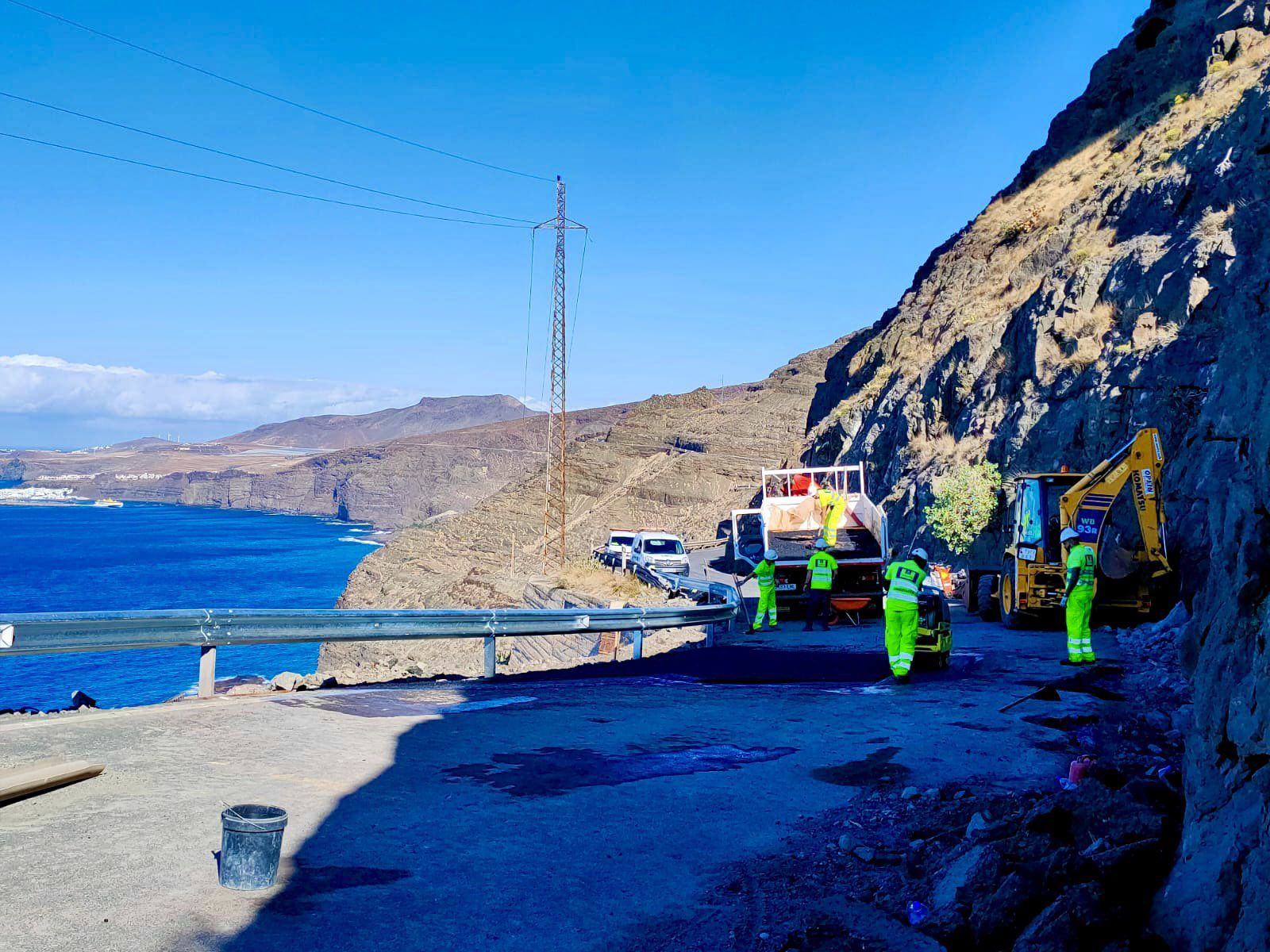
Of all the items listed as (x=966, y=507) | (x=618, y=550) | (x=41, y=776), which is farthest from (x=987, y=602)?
(x=618, y=550)

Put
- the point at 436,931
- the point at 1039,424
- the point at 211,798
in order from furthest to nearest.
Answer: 1. the point at 1039,424
2. the point at 211,798
3. the point at 436,931

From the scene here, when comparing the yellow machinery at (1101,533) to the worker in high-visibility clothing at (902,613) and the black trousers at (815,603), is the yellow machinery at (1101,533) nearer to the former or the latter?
the black trousers at (815,603)

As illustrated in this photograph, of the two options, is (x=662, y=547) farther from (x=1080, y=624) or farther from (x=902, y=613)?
(x=902, y=613)

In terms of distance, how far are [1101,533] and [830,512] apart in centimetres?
625

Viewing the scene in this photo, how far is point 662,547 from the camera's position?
4162cm

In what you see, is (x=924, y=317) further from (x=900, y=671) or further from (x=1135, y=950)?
(x=1135, y=950)

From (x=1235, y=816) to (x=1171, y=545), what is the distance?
1588 cm

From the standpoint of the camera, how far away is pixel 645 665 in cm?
1391

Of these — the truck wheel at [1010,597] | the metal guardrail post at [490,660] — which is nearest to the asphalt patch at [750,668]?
the metal guardrail post at [490,660]

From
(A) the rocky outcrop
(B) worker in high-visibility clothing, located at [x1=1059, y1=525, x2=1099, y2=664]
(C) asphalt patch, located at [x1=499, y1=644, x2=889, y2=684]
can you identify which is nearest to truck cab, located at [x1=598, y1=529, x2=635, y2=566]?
(A) the rocky outcrop

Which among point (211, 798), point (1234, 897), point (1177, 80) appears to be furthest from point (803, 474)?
point (1177, 80)

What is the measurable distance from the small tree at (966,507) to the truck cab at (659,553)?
10.4 m

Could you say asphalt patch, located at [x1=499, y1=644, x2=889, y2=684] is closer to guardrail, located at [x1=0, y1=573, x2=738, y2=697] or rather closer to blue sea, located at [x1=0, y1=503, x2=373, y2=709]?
guardrail, located at [x1=0, y1=573, x2=738, y2=697]

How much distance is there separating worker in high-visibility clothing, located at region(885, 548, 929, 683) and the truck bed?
346 inches
